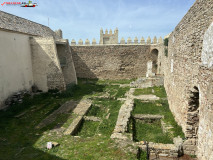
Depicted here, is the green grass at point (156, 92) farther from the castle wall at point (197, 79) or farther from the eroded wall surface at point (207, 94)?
the eroded wall surface at point (207, 94)

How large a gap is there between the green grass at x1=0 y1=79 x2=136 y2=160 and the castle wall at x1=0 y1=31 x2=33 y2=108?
132cm

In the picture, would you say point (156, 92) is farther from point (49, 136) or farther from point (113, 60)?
point (49, 136)

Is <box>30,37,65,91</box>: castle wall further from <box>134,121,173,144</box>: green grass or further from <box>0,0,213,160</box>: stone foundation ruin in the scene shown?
<box>134,121,173,144</box>: green grass

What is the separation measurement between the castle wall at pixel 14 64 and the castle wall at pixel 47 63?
0.50 meters

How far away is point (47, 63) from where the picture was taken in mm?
13625

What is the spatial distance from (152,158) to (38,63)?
11213 mm

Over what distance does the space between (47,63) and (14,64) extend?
8.24 ft

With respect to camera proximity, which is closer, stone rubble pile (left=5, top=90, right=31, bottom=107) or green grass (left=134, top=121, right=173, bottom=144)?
green grass (left=134, top=121, right=173, bottom=144)

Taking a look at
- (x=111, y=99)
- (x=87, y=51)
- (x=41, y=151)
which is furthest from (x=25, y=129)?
(x=87, y=51)

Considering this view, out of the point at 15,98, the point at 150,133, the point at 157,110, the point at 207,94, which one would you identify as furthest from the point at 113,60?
the point at 207,94

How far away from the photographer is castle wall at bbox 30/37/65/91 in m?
13.6

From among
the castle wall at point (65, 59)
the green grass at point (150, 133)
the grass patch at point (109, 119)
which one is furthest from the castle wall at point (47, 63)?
the green grass at point (150, 133)

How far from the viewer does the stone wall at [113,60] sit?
824 inches

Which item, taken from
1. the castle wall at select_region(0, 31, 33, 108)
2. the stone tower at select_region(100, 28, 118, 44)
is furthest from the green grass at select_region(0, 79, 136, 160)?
the stone tower at select_region(100, 28, 118, 44)
